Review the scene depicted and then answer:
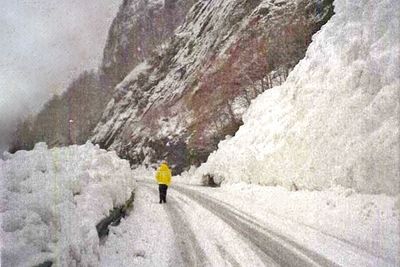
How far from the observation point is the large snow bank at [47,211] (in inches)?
262

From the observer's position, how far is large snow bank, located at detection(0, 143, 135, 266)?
6.64 meters

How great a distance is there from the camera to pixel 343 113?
14391mm

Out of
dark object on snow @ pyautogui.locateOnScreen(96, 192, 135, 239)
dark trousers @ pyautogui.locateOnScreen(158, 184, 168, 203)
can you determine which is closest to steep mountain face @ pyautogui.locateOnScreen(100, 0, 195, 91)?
dark trousers @ pyautogui.locateOnScreen(158, 184, 168, 203)

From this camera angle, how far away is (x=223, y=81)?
44500 millimetres

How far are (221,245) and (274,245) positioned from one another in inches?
46.9

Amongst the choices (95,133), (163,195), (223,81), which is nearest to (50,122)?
(95,133)

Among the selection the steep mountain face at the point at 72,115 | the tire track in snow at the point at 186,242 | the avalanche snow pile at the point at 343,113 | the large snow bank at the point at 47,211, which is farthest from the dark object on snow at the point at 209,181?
the steep mountain face at the point at 72,115

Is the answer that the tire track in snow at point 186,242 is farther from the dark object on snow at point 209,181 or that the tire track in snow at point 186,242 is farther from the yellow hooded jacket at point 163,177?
the dark object on snow at point 209,181

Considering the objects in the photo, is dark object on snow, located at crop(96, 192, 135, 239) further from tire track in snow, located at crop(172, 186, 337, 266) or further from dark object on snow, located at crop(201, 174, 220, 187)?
dark object on snow, located at crop(201, 174, 220, 187)

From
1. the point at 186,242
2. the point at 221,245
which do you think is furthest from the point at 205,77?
the point at 221,245

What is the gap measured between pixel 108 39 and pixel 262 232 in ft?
601

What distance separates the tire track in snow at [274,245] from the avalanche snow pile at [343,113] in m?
2.73

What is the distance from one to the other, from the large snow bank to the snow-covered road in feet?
3.76

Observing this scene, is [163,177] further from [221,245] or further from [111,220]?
[221,245]
